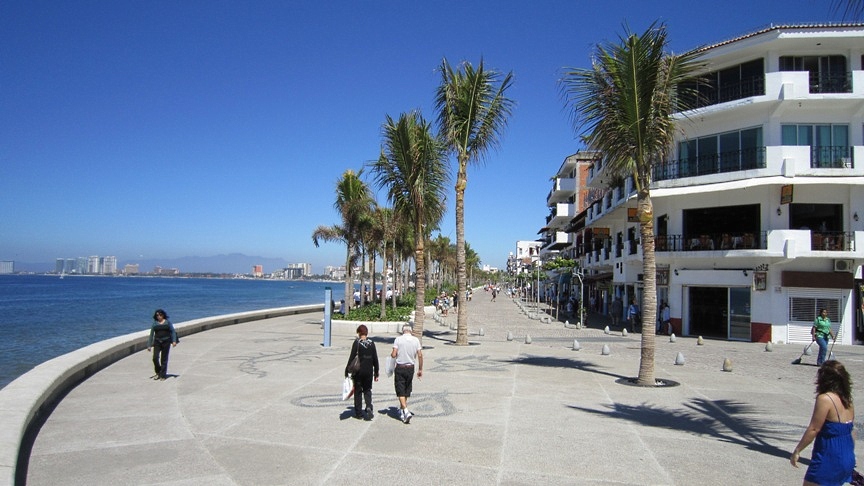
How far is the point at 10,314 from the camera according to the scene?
5384 centimetres

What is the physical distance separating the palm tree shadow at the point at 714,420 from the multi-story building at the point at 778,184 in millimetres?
15635

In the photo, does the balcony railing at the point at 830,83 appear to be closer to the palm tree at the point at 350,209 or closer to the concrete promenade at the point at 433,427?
the concrete promenade at the point at 433,427

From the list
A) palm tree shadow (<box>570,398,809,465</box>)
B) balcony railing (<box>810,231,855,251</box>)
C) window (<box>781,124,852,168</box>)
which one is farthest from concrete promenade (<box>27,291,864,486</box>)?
window (<box>781,124,852,168</box>)

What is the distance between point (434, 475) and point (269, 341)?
1491 centimetres

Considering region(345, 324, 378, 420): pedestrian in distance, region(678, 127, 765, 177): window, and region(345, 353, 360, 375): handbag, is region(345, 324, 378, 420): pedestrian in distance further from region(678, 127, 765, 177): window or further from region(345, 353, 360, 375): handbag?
region(678, 127, 765, 177): window

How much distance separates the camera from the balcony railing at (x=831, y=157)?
23422 millimetres

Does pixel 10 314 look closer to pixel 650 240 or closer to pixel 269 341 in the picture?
pixel 269 341

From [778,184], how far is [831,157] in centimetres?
239

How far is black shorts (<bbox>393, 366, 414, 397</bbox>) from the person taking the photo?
8.82 m

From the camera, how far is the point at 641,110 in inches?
508

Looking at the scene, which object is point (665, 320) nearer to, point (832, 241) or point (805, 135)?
point (832, 241)

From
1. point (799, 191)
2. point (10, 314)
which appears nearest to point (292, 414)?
point (799, 191)

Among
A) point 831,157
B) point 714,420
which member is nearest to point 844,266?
point 831,157

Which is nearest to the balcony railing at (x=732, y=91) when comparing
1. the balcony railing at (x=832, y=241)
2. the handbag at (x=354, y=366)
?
the balcony railing at (x=832, y=241)
